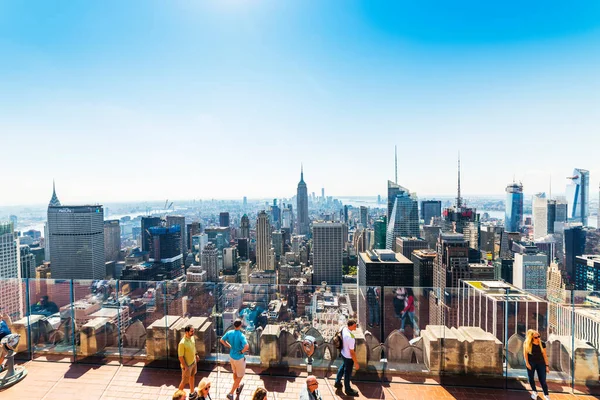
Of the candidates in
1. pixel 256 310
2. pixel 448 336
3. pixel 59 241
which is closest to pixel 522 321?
pixel 448 336

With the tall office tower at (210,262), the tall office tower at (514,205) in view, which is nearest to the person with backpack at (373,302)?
the tall office tower at (210,262)

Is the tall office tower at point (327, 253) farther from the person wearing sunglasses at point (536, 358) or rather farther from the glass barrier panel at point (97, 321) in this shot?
the person wearing sunglasses at point (536, 358)

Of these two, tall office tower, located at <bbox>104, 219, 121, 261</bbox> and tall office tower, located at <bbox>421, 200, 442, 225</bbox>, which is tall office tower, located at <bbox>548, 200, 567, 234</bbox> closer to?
tall office tower, located at <bbox>421, 200, 442, 225</bbox>

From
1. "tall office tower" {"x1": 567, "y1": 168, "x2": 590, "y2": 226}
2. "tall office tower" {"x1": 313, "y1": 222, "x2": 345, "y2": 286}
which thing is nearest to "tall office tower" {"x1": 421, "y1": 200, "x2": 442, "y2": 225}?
"tall office tower" {"x1": 567, "y1": 168, "x2": 590, "y2": 226}

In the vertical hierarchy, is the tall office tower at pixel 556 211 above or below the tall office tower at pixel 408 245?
above

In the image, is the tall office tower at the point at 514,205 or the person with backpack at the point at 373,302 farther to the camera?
the tall office tower at the point at 514,205

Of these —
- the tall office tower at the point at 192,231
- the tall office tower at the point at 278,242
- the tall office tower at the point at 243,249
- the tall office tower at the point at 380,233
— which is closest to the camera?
the tall office tower at the point at 243,249

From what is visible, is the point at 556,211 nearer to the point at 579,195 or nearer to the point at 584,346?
the point at 579,195
